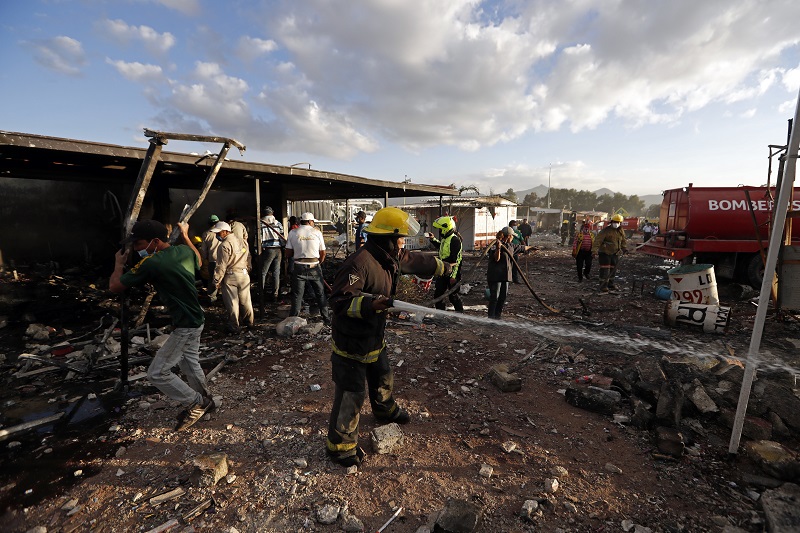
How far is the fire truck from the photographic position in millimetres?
8352

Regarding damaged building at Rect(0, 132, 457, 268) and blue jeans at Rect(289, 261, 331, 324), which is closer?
blue jeans at Rect(289, 261, 331, 324)

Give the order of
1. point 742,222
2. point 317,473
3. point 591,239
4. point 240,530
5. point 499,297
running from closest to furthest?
point 240,530 < point 317,473 < point 499,297 < point 742,222 < point 591,239

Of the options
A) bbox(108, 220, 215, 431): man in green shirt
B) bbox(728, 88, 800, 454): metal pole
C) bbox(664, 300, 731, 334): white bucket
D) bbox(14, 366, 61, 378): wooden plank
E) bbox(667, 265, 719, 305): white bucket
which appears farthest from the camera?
bbox(667, 265, 719, 305): white bucket

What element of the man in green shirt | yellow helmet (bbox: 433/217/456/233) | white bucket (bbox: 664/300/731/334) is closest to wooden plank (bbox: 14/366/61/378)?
the man in green shirt

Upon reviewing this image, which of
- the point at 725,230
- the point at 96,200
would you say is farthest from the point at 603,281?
the point at 96,200

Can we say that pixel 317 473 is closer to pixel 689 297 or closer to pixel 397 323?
pixel 397 323

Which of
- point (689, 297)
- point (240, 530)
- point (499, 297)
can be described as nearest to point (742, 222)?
point (689, 297)

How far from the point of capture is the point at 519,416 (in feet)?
11.2

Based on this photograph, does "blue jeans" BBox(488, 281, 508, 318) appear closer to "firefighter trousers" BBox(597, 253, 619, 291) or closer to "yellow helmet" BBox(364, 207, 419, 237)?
"yellow helmet" BBox(364, 207, 419, 237)

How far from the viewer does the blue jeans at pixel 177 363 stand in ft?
10.3

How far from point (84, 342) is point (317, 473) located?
5055mm

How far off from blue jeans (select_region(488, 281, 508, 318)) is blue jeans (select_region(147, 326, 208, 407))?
4449 millimetres

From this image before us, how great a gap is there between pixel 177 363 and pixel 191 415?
1.68 ft

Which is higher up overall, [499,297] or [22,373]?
[499,297]
